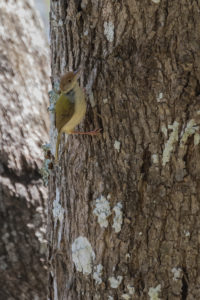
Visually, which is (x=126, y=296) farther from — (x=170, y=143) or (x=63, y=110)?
(x=63, y=110)

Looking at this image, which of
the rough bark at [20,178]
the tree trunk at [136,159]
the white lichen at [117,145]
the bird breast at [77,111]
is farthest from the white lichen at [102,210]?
the rough bark at [20,178]

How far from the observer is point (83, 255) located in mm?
2912

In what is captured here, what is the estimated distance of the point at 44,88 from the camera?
490 centimetres

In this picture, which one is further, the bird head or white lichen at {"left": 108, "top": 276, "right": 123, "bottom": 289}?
the bird head

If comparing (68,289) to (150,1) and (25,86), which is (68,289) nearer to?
(150,1)

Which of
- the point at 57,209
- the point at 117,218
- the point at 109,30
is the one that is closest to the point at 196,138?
the point at 117,218

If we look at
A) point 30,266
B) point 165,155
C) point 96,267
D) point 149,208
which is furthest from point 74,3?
point 30,266

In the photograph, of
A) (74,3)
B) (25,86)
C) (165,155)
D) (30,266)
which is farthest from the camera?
(25,86)

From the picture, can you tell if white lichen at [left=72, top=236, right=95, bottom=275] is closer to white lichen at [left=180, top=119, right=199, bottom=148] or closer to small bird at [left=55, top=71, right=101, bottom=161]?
small bird at [left=55, top=71, right=101, bottom=161]

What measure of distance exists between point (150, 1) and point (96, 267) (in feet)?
5.40

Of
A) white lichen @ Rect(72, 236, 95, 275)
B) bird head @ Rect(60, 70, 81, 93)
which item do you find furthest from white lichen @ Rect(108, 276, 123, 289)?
bird head @ Rect(60, 70, 81, 93)

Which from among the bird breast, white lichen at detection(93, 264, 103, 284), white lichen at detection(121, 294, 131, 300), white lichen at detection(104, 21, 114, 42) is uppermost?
white lichen at detection(104, 21, 114, 42)

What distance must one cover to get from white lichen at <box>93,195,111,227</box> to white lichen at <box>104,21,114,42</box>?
3.26 feet

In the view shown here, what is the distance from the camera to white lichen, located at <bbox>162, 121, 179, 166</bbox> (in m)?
2.68
